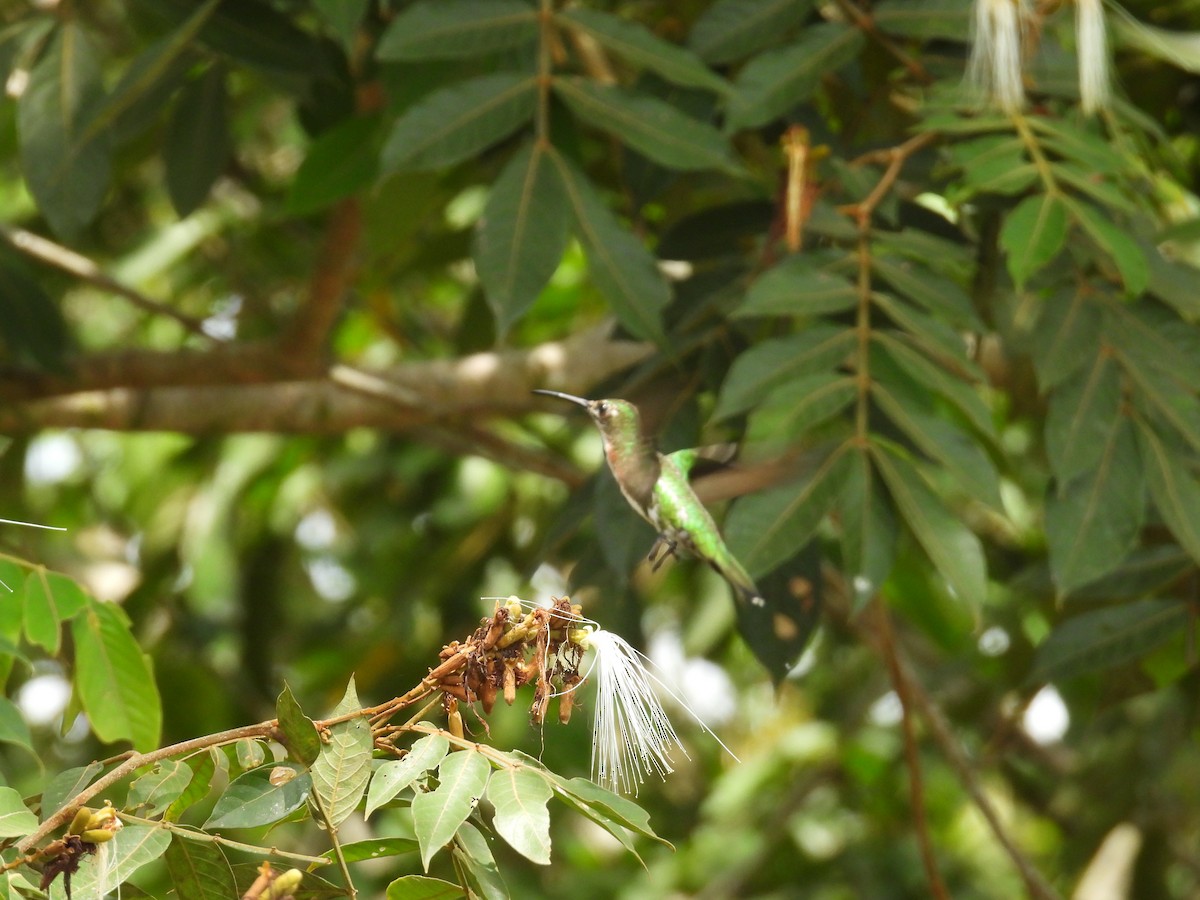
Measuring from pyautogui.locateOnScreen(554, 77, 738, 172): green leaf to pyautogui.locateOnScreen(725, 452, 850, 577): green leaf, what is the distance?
21.1 inches

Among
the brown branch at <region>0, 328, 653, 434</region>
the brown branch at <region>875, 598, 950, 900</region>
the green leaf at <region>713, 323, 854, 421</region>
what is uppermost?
the green leaf at <region>713, 323, 854, 421</region>

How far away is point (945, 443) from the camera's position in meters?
1.99

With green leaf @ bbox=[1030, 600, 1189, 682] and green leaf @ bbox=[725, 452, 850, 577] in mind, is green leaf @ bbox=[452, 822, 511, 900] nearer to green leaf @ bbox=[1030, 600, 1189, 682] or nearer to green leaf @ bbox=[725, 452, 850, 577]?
green leaf @ bbox=[725, 452, 850, 577]

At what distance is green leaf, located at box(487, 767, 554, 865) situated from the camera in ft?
3.62

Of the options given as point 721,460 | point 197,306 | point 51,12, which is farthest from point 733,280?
point 197,306

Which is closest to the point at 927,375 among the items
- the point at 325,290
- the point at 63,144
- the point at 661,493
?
the point at 661,493

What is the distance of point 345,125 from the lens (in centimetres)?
274

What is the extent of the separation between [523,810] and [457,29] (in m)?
1.44

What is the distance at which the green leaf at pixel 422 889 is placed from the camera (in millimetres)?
1188

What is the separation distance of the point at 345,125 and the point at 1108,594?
1606 millimetres

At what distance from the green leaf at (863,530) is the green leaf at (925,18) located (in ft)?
2.57

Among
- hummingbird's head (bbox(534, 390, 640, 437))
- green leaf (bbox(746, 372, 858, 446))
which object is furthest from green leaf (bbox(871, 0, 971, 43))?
hummingbird's head (bbox(534, 390, 640, 437))

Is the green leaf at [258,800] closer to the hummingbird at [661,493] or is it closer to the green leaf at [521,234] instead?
the hummingbird at [661,493]

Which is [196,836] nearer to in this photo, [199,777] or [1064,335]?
[199,777]
